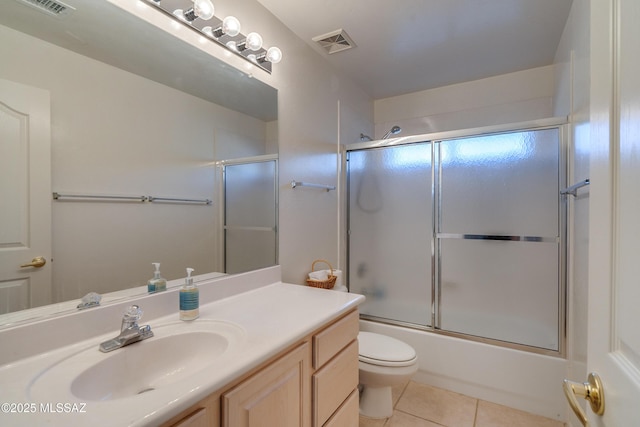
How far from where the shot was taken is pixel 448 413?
1.75 metres

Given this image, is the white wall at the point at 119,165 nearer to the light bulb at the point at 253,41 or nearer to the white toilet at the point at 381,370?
the light bulb at the point at 253,41

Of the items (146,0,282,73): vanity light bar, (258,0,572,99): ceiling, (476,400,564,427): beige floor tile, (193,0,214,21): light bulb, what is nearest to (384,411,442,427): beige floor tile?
(476,400,564,427): beige floor tile

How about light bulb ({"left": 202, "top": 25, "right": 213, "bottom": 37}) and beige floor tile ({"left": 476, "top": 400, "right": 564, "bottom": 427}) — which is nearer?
light bulb ({"left": 202, "top": 25, "right": 213, "bottom": 37})

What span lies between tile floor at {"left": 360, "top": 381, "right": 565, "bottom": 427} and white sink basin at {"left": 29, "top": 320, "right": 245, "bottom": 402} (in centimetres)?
124

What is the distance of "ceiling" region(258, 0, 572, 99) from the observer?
1.62 m

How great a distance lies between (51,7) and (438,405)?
8.68ft

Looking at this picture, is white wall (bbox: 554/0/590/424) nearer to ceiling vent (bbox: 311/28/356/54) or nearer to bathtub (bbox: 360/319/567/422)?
bathtub (bbox: 360/319/567/422)

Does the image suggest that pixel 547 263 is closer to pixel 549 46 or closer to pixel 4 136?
pixel 549 46

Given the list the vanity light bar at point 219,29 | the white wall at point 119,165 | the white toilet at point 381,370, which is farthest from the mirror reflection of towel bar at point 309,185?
the white toilet at point 381,370

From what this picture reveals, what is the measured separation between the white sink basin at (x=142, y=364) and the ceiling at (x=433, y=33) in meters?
1.72

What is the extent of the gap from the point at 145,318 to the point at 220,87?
1082mm

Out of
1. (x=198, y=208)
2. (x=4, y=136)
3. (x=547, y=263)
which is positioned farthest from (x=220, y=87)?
(x=547, y=263)

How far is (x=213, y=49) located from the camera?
4.36ft

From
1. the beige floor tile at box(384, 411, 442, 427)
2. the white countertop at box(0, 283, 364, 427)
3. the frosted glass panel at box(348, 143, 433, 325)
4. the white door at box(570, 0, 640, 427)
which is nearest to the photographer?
the white door at box(570, 0, 640, 427)
